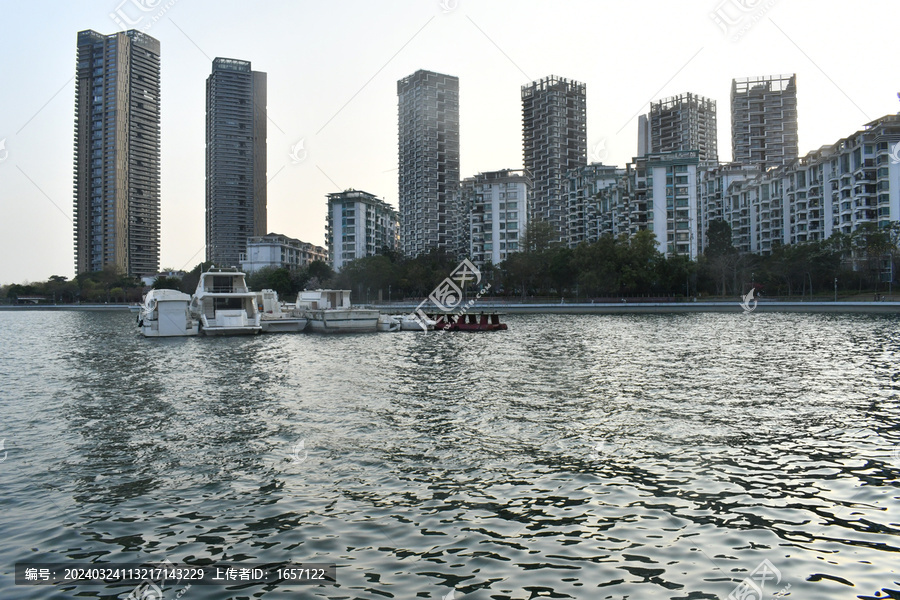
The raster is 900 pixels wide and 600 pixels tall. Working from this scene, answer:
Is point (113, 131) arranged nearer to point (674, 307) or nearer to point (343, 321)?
point (343, 321)

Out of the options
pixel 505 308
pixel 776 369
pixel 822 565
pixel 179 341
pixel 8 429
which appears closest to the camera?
pixel 822 565

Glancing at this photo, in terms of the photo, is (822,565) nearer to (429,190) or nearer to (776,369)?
(776,369)

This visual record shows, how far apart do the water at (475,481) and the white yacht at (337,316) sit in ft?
84.7

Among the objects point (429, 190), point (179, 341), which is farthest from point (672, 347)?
point (429, 190)

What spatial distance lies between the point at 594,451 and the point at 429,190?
446ft

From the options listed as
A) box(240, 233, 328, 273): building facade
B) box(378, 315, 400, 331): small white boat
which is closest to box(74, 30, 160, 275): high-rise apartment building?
box(240, 233, 328, 273): building facade

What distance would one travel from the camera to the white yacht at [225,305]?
1690 inches

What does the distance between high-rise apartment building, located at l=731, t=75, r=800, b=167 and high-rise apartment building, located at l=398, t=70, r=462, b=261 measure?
7550cm

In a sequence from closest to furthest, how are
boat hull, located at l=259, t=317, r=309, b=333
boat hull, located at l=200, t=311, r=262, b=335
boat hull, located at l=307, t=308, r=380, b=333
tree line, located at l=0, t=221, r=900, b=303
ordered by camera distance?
boat hull, located at l=200, t=311, r=262, b=335
boat hull, located at l=307, t=308, r=380, b=333
boat hull, located at l=259, t=317, r=309, b=333
tree line, located at l=0, t=221, r=900, b=303

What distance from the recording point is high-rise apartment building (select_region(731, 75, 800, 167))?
6024 inches

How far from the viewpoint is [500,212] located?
129500 millimetres

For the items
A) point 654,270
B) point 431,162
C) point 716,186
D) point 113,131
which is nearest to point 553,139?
point 431,162

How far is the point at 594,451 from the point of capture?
1127 cm

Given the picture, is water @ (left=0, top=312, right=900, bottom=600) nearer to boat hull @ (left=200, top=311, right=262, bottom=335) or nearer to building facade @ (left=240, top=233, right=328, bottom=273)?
boat hull @ (left=200, top=311, right=262, bottom=335)
